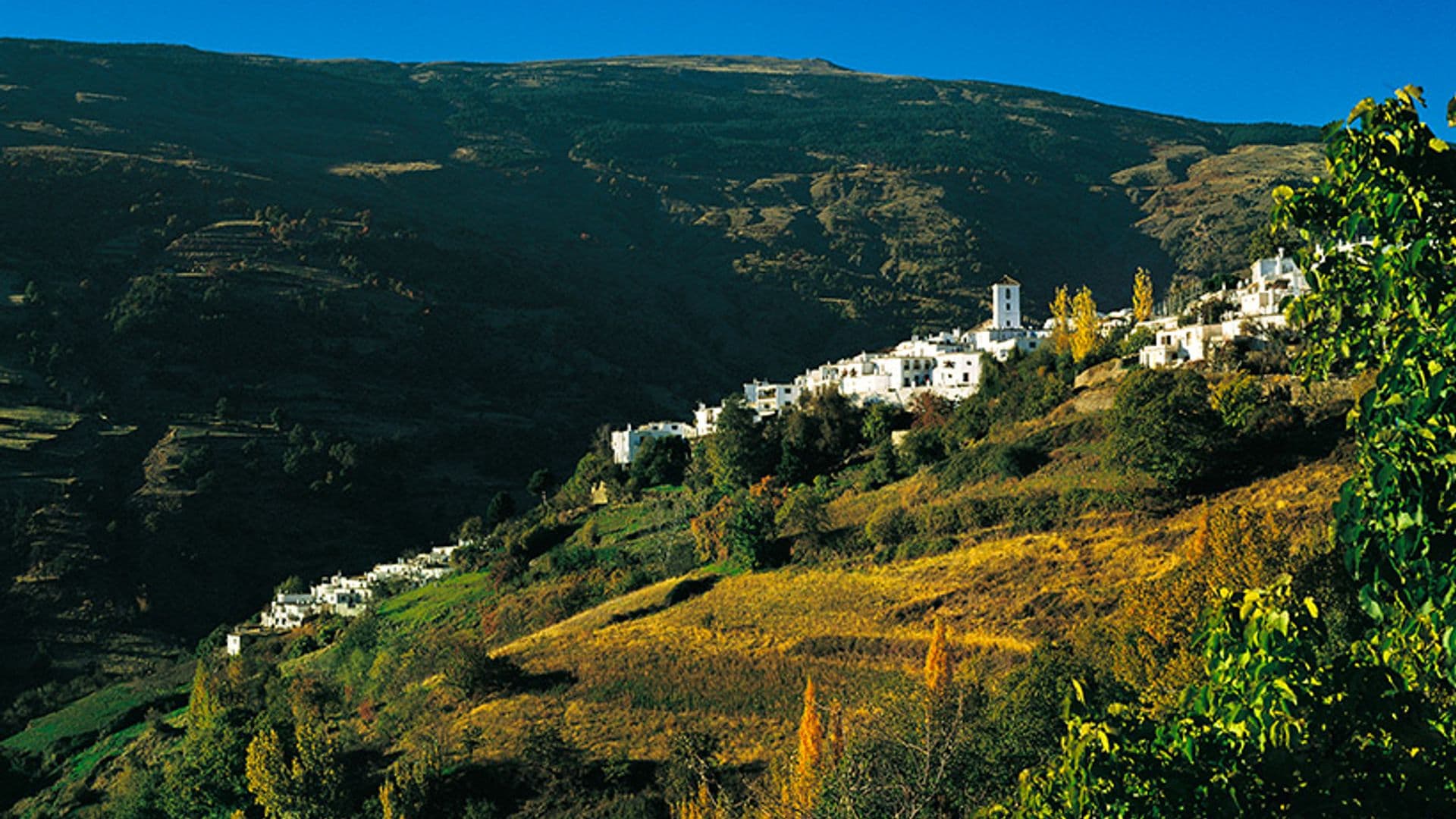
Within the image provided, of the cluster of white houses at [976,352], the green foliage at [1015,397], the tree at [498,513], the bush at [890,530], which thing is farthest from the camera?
the tree at [498,513]

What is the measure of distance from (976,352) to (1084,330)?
10.3m

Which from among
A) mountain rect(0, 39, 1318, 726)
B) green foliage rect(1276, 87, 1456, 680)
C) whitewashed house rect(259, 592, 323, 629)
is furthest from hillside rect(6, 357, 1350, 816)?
mountain rect(0, 39, 1318, 726)

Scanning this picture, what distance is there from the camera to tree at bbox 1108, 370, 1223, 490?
42812 mm

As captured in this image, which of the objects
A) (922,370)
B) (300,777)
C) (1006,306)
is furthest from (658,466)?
(300,777)

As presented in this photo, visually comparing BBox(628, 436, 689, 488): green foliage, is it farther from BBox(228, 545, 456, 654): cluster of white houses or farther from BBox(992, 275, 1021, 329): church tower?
BBox(992, 275, 1021, 329): church tower

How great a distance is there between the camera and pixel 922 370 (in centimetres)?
7019

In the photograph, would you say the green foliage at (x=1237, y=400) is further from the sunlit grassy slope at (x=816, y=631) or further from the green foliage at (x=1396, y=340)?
the green foliage at (x=1396, y=340)

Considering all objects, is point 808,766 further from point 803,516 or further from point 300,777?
point 803,516

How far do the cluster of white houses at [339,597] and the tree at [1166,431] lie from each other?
38718 millimetres


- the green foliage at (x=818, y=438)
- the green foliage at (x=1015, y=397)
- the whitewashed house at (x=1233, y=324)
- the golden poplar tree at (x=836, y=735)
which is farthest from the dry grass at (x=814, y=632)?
the green foliage at (x=818, y=438)

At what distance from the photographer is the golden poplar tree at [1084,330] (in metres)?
57.6

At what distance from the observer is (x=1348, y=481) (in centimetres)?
561

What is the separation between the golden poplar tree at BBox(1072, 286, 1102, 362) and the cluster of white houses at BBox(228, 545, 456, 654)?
3424 cm

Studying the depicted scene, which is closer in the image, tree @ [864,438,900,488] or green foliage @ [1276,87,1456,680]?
green foliage @ [1276,87,1456,680]
